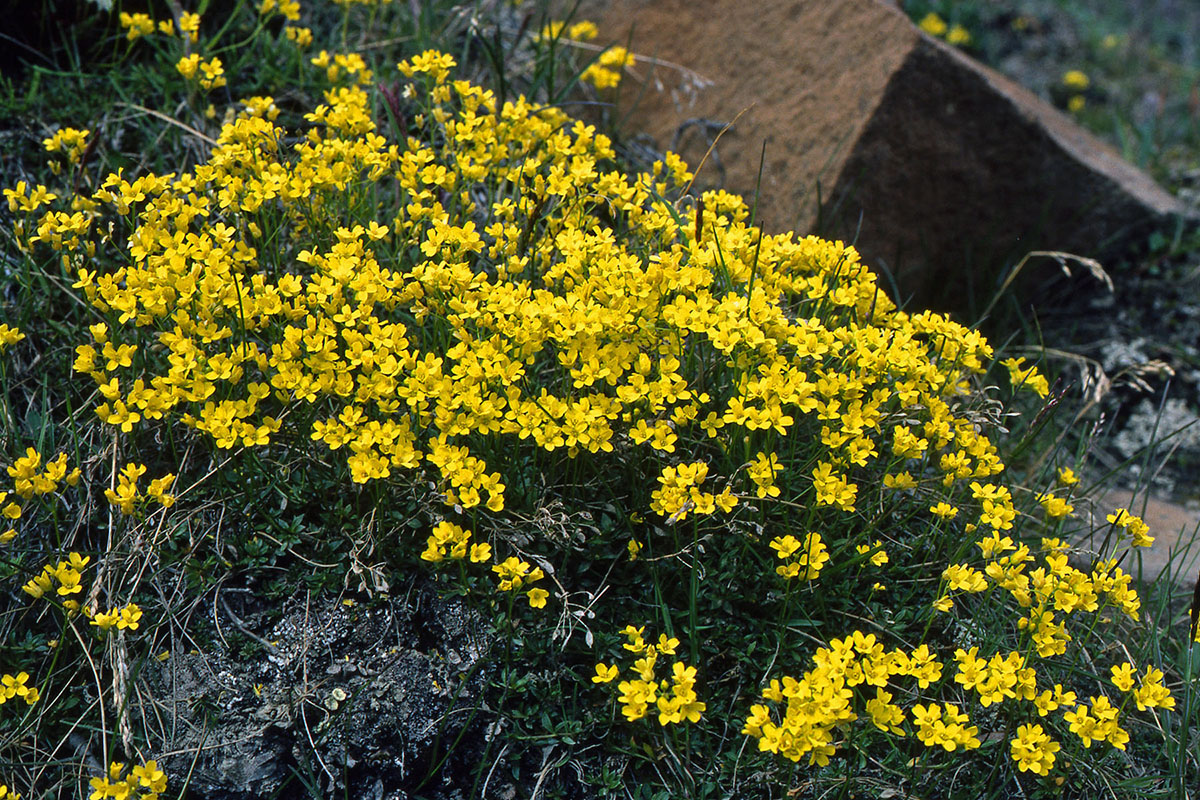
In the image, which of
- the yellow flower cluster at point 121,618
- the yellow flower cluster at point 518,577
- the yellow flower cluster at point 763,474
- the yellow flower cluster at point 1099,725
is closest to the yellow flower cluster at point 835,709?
the yellow flower cluster at point 1099,725

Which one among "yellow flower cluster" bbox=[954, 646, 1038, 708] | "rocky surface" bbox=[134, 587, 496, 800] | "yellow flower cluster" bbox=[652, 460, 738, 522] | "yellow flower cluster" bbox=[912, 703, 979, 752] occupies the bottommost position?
"rocky surface" bbox=[134, 587, 496, 800]

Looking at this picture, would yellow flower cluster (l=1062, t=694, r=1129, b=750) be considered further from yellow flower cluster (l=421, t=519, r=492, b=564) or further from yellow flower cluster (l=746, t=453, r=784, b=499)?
yellow flower cluster (l=421, t=519, r=492, b=564)

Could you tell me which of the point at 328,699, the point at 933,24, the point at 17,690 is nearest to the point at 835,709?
the point at 328,699

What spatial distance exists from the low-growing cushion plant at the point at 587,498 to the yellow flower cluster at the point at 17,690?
0.05 ft

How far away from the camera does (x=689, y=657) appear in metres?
2.52

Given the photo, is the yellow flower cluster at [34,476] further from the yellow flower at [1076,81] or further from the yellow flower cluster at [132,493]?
the yellow flower at [1076,81]

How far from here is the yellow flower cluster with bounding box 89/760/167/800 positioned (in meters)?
2.09

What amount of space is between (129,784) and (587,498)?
1.23 m

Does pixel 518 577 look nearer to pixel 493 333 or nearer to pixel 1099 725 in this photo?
pixel 493 333

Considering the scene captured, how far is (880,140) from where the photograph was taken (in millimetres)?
4172

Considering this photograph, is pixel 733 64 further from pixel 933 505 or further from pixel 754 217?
pixel 933 505

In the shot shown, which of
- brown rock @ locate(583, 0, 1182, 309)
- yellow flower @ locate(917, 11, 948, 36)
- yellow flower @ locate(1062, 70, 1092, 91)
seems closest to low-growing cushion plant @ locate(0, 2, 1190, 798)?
brown rock @ locate(583, 0, 1182, 309)

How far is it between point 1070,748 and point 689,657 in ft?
3.21

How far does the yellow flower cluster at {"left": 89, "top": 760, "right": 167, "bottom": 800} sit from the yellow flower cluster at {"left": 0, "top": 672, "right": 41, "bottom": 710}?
0.28 meters
